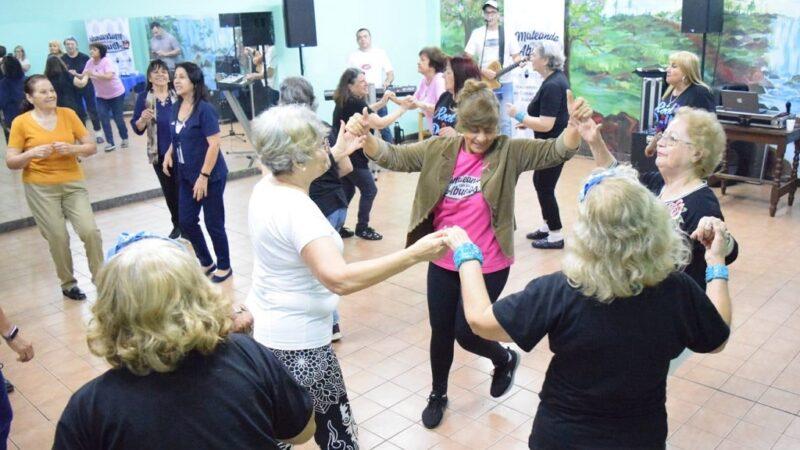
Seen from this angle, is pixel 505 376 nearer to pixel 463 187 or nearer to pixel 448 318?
pixel 448 318

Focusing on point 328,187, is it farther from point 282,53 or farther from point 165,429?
point 282,53

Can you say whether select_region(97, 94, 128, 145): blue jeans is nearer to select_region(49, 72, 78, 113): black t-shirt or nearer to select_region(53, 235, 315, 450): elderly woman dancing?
select_region(49, 72, 78, 113): black t-shirt

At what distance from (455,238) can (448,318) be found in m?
1.13

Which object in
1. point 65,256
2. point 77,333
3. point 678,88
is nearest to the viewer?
point 77,333

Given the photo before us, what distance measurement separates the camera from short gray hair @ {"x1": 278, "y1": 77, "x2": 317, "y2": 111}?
13.9 feet

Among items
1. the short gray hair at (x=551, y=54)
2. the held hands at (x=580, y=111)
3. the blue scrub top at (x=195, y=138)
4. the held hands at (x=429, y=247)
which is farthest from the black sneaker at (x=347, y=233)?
the held hands at (x=429, y=247)

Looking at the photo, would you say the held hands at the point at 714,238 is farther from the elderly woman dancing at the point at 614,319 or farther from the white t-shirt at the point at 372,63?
the white t-shirt at the point at 372,63

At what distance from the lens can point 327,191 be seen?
4.08 m

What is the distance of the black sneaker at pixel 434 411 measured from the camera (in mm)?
3299

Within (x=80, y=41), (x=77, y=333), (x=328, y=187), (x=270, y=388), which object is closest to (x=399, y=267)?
(x=270, y=388)

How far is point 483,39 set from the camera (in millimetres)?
8805

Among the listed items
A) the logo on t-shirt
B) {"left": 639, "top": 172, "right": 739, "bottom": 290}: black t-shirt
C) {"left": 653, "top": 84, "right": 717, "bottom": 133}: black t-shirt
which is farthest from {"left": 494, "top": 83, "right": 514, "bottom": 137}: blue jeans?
{"left": 639, "top": 172, "right": 739, "bottom": 290}: black t-shirt

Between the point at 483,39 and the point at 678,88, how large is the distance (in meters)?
3.86

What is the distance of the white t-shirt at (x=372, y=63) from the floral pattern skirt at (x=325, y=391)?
268 inches
